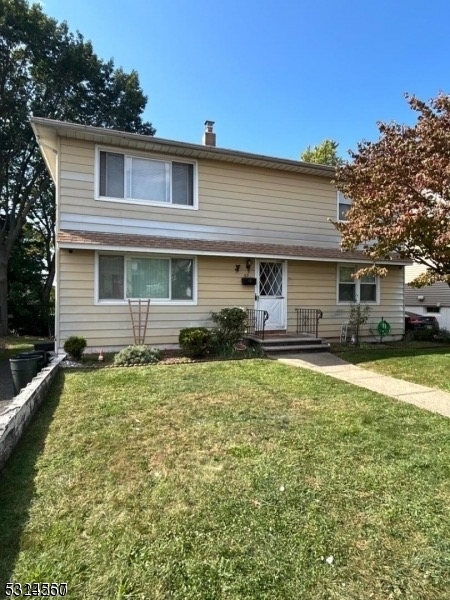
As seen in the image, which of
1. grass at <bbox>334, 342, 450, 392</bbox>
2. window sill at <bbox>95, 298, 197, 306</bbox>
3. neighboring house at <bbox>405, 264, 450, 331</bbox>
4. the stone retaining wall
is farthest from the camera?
neighboring house at <bbox>405, 264, 450, 331</bbox>

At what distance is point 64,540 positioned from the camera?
244 centimetres

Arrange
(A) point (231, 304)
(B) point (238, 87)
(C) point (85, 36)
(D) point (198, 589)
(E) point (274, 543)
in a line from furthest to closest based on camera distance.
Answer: (C) point (85, 36) < (B) point (238, 87) < (A) point (231, 304) < (E) point (274, 543) < (D) point (198, 589)

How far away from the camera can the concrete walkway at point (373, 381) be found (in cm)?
558

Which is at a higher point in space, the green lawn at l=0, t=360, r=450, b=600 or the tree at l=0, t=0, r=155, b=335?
the tree at l=0, t=0, r=155, b=335

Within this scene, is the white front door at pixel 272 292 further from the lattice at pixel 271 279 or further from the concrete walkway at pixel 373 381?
the concrete walkway at pixel 373 381

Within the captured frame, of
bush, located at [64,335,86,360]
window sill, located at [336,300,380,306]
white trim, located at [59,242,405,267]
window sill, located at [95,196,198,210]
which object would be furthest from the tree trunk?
window sill, located at [336,300,380,306]

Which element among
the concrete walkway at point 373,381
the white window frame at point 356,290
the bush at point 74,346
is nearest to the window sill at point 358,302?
the white window frame at point 356,290

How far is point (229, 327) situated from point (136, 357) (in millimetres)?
2556

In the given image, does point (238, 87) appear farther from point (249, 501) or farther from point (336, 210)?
point (249, 501)

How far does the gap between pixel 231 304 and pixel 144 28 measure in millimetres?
9968

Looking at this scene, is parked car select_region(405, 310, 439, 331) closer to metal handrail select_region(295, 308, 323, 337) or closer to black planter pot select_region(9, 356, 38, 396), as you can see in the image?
metal handrail select_region(295, 308, 323, 337)

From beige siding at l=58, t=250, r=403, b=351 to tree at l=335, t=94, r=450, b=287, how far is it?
3.07 m

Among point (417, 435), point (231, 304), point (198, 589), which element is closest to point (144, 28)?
point (231, 304)

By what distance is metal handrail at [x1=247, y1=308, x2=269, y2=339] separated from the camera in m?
10.8
